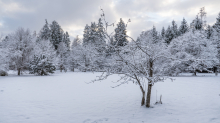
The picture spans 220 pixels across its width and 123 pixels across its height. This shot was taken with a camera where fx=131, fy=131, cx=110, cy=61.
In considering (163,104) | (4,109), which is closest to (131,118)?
(163,104)

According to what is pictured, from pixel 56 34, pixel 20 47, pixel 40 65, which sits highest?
pixel 56 34

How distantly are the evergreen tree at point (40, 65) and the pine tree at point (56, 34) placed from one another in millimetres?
A: 29052

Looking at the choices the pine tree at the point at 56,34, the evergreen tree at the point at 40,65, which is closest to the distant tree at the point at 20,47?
the evergreen tree at the point at 40,65

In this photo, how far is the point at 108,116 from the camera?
16.3ft

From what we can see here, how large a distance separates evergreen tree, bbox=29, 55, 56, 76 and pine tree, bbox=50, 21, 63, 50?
29.1 metres

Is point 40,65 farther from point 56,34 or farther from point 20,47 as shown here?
point 56,34

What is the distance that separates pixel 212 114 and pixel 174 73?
18399 mm

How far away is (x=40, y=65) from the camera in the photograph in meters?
22.6

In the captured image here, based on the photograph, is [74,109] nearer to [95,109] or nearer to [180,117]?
[95,109]

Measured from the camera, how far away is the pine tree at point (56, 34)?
50.8 metres

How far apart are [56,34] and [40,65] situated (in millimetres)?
32294

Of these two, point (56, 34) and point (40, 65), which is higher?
point (56, 34)

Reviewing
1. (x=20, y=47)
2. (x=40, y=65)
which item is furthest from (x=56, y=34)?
(x=40, y=65)

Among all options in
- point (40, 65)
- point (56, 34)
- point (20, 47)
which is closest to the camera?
point (20, 47)
